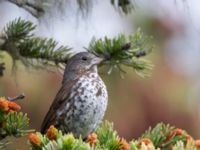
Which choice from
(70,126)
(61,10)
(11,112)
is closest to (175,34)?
(70,126)

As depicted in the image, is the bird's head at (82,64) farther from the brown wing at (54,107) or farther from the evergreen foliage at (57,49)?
the evergreen foliage at (57,49)

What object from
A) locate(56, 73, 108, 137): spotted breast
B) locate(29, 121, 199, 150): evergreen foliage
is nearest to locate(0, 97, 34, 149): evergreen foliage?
locate(29, 121, 199, 150): evergreen foliage

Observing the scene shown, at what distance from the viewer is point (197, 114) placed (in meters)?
5.67

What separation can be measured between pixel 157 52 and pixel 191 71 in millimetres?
399

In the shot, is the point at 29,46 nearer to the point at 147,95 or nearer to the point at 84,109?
the point at 84,109

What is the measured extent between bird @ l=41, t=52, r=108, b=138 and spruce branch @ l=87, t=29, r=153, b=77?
30cm

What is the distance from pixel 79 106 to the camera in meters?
3.56

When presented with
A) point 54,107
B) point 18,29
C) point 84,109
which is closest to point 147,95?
point 54,107

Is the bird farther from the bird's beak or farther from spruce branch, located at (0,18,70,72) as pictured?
spruce branch, located at (0,18,70,72)

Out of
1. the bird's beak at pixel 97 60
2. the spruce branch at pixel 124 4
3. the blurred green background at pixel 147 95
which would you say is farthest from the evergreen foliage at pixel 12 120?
the blurred green background at pixel 147 95

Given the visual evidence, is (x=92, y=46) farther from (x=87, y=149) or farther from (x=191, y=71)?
(x=191, y=71)

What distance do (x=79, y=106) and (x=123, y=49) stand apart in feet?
2.27

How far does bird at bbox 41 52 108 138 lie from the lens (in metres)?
3.52

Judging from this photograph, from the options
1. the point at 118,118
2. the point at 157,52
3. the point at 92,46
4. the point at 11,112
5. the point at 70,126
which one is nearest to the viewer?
the point at 11,112
